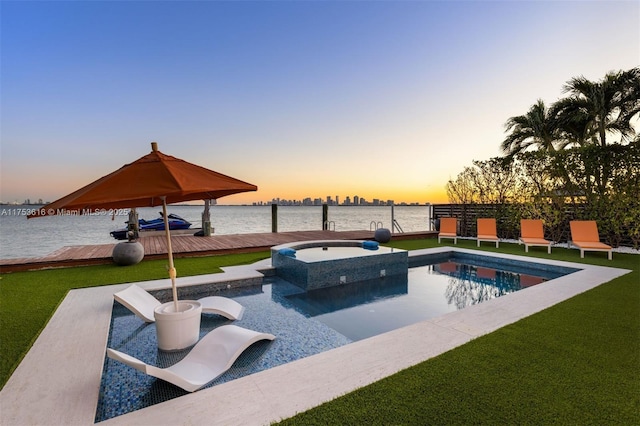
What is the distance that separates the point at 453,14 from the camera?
31.1ft

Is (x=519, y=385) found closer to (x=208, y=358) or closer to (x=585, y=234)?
(x=208, y=358)

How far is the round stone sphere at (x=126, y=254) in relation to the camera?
6.98m

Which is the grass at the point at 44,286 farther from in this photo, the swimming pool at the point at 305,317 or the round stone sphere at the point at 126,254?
the swimming pool at the point at 305,317

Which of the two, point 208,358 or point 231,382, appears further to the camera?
point 208,358

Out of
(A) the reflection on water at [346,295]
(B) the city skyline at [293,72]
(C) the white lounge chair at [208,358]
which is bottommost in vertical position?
(A) the reflection on water at [346,295]

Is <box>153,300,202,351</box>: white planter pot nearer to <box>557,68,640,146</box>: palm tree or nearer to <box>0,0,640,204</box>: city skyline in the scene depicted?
<box>0,0,640,204</box>: city skyline

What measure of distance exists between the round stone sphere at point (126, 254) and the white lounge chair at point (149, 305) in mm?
3183

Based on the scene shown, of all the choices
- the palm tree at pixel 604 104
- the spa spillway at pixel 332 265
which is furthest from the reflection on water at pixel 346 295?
the palm tree at pixel 604 104

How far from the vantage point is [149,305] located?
4289 millimetres

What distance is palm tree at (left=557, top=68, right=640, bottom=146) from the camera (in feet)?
33.9

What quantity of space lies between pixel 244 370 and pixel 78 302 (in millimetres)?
3317

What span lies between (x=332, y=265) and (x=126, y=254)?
15.9 feet

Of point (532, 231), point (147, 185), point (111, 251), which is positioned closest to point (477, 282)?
point (532, 231)

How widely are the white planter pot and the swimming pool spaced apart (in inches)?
4.2
